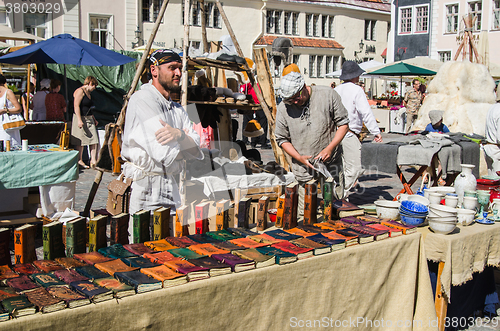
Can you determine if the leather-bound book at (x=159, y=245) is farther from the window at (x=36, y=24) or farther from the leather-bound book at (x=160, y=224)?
the window at (x=36, y=24)

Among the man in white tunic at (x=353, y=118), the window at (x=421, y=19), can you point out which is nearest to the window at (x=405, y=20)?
the window at (x=421, y=19)

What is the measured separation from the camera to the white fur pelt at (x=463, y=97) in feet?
30.8

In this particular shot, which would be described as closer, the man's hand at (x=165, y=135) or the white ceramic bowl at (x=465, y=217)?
the man's hand at (x=165, y=135)

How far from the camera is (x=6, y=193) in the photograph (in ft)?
17.3

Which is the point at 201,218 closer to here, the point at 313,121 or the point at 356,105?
the point at 313,121

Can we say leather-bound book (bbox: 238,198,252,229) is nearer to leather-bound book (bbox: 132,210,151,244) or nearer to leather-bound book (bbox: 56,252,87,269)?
leather-bound book (bbox: 132,210,151,244)

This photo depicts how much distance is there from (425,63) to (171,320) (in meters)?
14.9

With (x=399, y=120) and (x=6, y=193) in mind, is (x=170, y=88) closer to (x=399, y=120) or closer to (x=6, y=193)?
(x=6, y=193)

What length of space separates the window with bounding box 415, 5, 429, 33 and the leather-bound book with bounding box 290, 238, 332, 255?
93.8 feet

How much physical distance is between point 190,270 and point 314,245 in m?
0.74

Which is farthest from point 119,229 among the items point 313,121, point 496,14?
point 496,14

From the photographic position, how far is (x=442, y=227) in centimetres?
288

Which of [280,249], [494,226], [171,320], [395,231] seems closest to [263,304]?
[280,249]

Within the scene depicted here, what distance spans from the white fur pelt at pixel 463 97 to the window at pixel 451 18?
743 inches
